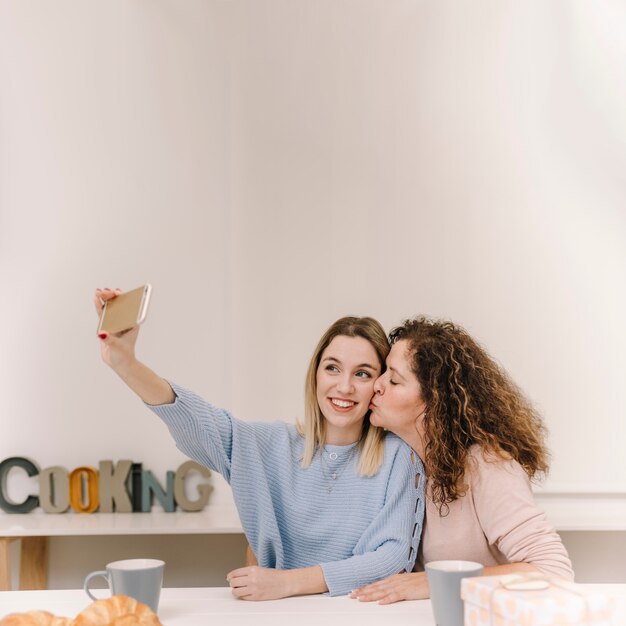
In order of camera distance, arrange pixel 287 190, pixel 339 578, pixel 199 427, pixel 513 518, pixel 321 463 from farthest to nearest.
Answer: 1. pixel 287 190
2. pixel 321 463
3. pixel 199 427
4. pixel 513 518
5. pixel 339 578

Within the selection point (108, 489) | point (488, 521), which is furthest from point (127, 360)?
point (108, 489)

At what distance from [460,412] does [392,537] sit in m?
0.33

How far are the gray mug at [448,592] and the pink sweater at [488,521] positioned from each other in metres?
0.52

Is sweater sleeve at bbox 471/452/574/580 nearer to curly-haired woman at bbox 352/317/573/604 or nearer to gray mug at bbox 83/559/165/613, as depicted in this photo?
curly-haired woman at bbox 352/317/573/604

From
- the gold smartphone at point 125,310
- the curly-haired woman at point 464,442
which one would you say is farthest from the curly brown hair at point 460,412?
the gold smartphone at point 125,310

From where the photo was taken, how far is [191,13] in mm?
3160

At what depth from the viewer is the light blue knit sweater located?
1769 mm

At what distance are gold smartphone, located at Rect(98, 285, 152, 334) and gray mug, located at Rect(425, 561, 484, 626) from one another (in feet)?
2.06

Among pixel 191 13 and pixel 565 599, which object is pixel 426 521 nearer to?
pixel 565 599

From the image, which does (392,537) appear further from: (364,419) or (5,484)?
(5,484)

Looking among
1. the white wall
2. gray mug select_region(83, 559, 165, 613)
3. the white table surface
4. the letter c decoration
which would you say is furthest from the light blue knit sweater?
the letter c decoration

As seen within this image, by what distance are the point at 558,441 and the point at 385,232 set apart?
108 cm

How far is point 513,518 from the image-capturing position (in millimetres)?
1701

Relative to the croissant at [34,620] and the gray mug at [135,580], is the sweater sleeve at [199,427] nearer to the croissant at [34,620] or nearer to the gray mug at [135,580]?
the gray mug at [135,580]
